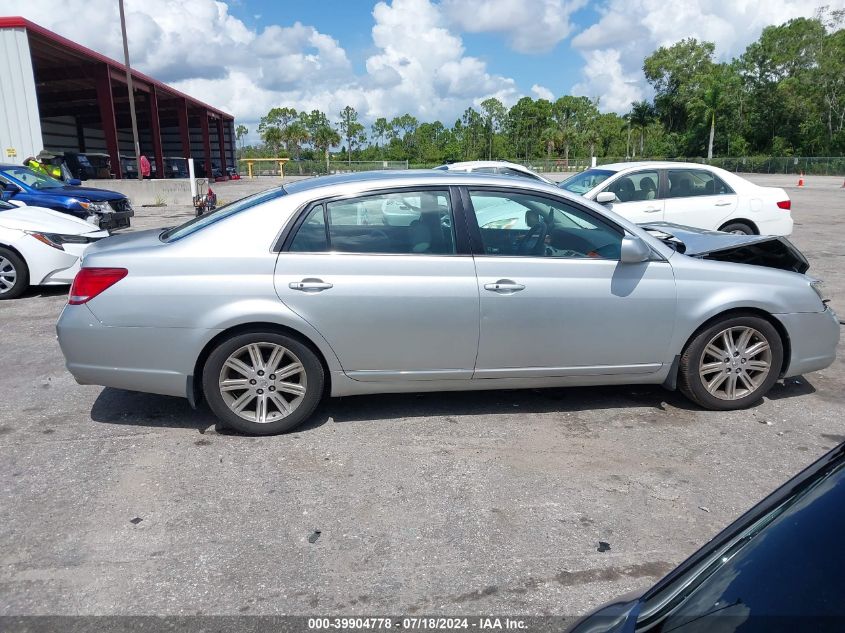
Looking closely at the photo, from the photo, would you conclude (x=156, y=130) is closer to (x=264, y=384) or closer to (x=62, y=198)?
(x=62, y=198)

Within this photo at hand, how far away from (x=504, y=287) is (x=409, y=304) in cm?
62

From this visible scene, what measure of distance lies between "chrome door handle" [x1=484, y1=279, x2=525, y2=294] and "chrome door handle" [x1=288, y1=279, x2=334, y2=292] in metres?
1.02

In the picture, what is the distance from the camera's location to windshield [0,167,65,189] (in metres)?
12.5

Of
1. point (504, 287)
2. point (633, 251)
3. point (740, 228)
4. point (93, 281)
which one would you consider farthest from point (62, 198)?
point (740, 228)

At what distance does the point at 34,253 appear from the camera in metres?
8.30

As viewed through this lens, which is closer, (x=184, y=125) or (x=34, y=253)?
(x=34, y=253)

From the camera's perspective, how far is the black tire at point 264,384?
413 centimetres

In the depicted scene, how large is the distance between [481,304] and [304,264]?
45.2 inches

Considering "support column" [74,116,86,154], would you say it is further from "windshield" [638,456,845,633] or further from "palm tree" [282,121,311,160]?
"windshield" [638,456,845,633]

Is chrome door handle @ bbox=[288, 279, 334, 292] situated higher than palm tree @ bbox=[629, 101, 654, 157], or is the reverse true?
palm tree @ bbox=[629, 101, 654, 157]

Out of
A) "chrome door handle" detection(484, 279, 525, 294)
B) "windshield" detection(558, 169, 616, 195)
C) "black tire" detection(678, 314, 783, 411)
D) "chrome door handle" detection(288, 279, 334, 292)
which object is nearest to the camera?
"chrome door handle" detection(288, 279, 334, 292)

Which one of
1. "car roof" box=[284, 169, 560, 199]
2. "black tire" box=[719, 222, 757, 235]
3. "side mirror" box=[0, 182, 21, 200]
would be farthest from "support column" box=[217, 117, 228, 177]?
"car roof" box=[284, 169, 560, 199]

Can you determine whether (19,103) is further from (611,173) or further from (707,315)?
(707,315)

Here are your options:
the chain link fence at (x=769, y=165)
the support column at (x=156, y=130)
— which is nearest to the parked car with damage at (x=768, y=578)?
the support column at (x=156, y=130)
